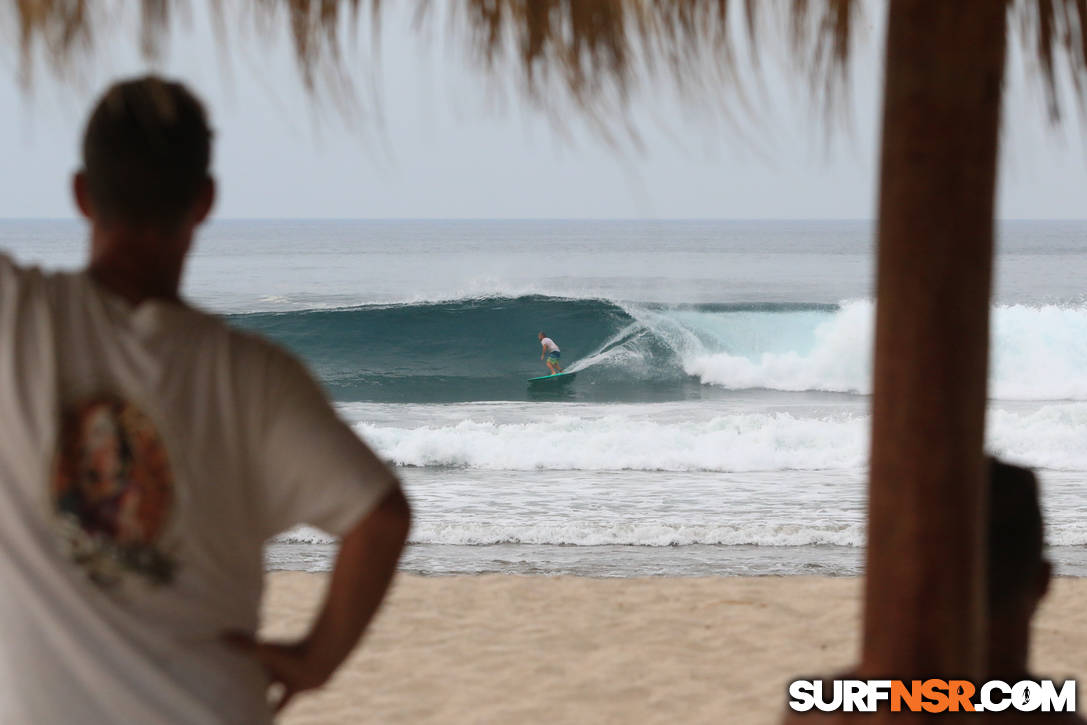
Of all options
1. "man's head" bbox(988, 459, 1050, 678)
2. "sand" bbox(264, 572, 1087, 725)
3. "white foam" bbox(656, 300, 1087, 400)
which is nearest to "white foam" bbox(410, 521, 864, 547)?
"sand" bbox(264, 572, 1087, 725)

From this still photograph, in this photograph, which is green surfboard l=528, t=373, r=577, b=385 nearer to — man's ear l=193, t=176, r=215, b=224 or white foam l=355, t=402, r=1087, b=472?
white foam l=355, t=402, r=1087, b=472

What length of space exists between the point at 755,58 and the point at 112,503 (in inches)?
45.1

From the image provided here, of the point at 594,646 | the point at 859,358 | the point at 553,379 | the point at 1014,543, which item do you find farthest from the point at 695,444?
the point at 1014,543

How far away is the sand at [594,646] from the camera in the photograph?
3803 mm

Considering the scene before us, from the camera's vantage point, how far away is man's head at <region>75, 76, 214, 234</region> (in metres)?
1.04

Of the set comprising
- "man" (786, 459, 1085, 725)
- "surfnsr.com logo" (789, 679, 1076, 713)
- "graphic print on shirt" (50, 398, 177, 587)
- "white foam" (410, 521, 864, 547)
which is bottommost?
"white foam" (410, 521, 864, 547)

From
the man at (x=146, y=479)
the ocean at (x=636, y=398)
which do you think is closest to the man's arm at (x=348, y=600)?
the man at (x=146, y=479)

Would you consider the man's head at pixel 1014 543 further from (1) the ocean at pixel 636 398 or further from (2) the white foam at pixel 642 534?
(2) the white foam at pixel 642 534

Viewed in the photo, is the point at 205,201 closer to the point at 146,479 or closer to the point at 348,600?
the point at 146,479

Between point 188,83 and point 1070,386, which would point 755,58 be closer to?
point 188,83

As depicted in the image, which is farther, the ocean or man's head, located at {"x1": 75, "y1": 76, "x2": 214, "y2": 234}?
the ocean

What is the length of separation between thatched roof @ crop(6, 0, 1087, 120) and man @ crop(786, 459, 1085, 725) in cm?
63

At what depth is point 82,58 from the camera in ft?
4.13

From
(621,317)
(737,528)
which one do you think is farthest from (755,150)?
(621,317)
